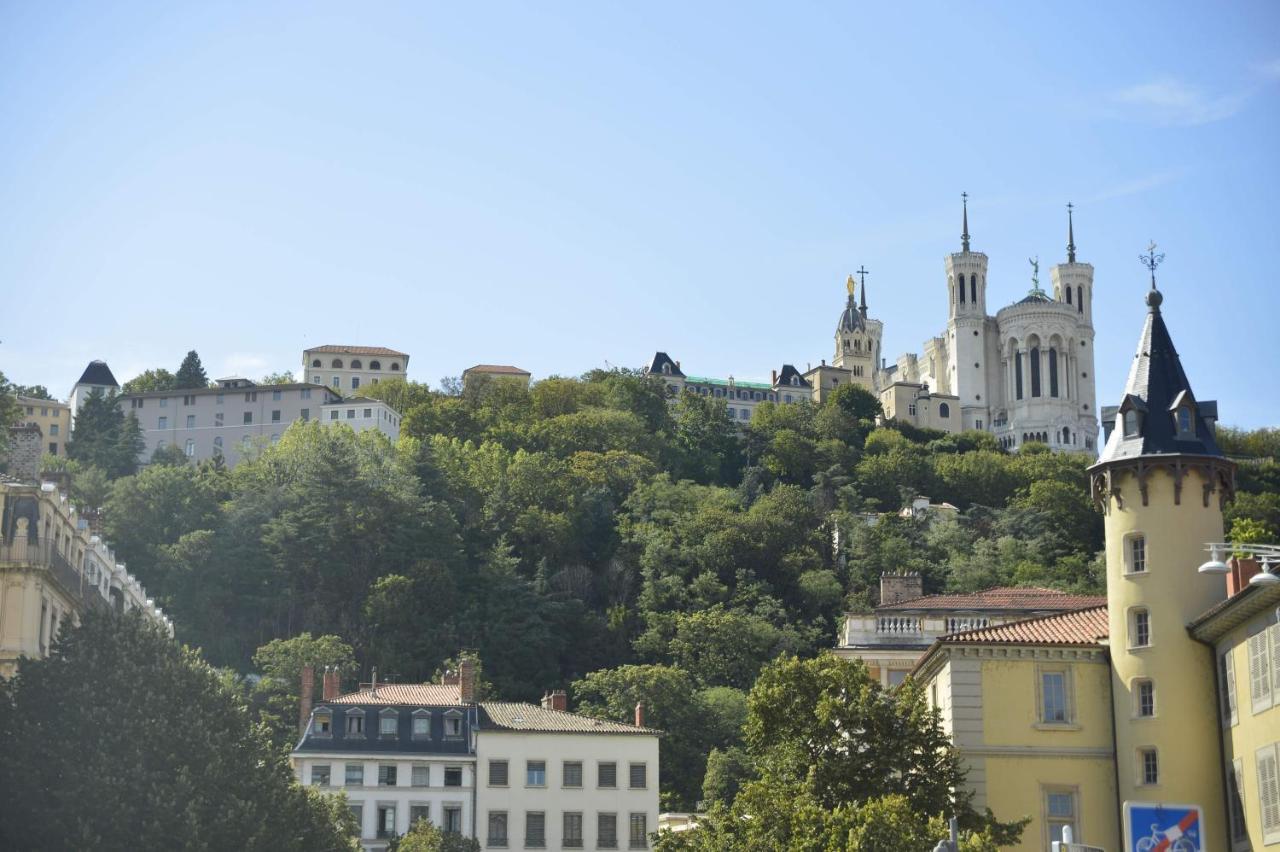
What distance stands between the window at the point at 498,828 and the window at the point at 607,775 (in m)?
3.92

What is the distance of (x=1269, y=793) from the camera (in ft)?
145

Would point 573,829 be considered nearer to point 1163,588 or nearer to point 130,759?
point 130,759

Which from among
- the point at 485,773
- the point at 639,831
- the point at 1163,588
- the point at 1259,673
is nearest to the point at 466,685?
the point at 485,773

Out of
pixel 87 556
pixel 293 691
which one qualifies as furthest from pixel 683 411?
pixel 87 556

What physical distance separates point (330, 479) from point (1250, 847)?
93.8 m

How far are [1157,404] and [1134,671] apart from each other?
21.5ft

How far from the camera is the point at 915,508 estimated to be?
154 meters

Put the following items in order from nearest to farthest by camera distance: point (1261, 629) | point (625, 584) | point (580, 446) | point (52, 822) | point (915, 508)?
1. point (1261, 629)
2. point (52, 822)
3. point (625, 584)
4. point (915, 508)
5. point (580, 446)

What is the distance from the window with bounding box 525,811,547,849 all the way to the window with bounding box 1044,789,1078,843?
35.0m

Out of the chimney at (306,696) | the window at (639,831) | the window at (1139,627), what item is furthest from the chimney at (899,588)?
the window at (1139,627)

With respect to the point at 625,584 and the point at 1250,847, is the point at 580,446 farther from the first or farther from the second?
the point at 1250,847

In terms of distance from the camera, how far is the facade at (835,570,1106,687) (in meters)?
67.5

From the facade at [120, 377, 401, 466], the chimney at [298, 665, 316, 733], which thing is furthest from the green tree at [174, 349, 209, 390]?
the chimney at [298, 665, 316, 733]

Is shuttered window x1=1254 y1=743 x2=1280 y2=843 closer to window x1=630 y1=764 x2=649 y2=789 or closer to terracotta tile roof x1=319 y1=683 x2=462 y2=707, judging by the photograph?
window x1=630 y1=764 x2=649 y2=789
